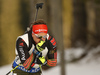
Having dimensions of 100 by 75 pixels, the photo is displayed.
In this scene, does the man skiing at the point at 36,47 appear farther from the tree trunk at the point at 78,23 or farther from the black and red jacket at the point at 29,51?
the tree trunk at the point at 78,23

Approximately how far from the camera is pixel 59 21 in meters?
7.48

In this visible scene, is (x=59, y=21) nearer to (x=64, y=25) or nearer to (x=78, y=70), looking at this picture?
(x=78, y=70)

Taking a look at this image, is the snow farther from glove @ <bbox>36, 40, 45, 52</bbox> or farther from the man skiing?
glove @ <bbox>36, 40, 45, 52</bbox>

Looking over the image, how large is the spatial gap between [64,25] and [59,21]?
24.6 ft

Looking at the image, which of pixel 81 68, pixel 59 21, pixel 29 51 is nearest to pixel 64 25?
pixel 81 68

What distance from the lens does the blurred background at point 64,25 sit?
8062mm

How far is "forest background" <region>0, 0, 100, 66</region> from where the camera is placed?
27.2ft

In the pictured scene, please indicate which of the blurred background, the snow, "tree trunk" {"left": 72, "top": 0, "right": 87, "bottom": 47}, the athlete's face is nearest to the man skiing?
the athlete's face

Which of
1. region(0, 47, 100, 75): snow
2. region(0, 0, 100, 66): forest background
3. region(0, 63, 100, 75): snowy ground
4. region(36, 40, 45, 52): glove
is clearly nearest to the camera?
region(36, 40, 45, 52): glove

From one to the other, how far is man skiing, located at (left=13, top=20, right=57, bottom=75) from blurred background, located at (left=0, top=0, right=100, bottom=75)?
3.63 metres

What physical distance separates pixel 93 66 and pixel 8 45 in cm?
1140

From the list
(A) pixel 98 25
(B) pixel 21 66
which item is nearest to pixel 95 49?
(A) pixel 98 25

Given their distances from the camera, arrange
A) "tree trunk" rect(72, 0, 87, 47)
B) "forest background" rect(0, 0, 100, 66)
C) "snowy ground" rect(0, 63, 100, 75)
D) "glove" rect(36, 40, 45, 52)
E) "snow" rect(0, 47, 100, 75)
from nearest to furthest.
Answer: "glove" rect(36, 40, 45, 52)
"forest background" rect(0, 0, 100, 66)
"snowy ground" rect(0, 63, 100, 75)
"snow" rect(0, 47, 100, 75)
"tree trunk" rect(72, 0, 87, 47)

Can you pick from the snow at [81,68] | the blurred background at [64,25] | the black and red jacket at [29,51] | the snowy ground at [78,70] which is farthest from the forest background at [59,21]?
the black and red jacket at [29,51]
